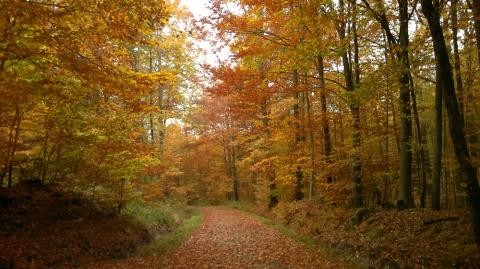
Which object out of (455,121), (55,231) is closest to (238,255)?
(55,231)

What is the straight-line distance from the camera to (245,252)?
11.2 meters

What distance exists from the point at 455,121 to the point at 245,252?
22.2 ft

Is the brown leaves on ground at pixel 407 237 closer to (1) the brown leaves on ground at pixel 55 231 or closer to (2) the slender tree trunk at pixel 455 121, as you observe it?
(2) the slender tree trunk at pixel 455 121

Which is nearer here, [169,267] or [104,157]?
[169,267]

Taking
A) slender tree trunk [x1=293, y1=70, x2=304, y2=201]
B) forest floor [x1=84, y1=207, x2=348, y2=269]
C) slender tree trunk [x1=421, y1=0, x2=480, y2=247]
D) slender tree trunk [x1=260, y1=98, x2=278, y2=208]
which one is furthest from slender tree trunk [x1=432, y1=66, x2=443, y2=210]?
slender tree trunk [x1=260, y1=98, x2=278, y2=208]

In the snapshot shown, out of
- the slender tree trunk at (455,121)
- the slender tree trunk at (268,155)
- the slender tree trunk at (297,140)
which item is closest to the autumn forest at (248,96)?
the slender tree trunk at (455,121)

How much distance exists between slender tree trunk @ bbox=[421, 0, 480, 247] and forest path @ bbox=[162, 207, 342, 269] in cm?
350

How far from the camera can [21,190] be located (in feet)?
37.5

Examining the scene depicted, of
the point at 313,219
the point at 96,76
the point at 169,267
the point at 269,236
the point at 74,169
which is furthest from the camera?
the point at 313,219

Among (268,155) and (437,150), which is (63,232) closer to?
(437,150)

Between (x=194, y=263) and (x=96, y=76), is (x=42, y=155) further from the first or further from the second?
(x=194, y=263)

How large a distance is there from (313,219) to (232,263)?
7485mm

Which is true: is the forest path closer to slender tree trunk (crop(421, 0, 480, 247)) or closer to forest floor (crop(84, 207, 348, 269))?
forest floor (crop(84, 207, 348, 269))


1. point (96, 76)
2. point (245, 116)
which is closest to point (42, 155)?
point (96, 76)
